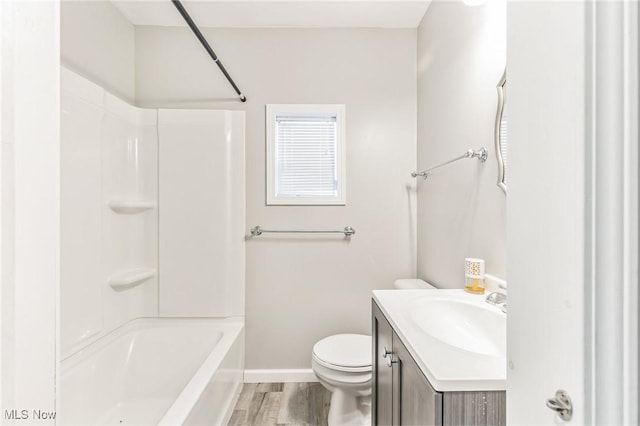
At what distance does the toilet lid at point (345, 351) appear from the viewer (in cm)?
160

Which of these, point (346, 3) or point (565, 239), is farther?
point (346, 3)

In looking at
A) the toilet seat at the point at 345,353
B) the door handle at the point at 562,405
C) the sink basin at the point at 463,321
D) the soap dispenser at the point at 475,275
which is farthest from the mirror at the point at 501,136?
the toilet seat at the point at 345,353

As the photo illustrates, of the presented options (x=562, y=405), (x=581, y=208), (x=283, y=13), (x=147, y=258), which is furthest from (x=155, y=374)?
(x=283, y=13)

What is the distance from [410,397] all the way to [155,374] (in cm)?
170

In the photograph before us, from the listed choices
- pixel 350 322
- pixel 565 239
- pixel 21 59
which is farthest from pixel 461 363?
pixel 350 322

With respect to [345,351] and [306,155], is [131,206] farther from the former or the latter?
[345,351]

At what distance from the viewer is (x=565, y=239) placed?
0.34 meters

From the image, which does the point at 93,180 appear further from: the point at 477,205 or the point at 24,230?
the point at 477,205

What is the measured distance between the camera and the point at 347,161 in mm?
2154

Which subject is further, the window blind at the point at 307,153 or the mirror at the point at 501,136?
the window blind at the point at 307,153

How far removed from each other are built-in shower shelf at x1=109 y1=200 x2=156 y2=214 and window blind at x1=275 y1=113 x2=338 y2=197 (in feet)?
2.91

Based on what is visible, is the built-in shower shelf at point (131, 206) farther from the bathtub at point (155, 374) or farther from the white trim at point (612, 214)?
the white trim at point (612, 214)

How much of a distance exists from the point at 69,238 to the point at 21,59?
1416mm

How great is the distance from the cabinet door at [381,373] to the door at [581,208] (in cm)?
74
